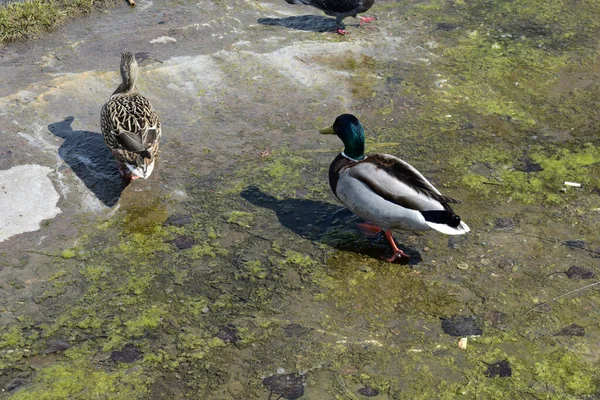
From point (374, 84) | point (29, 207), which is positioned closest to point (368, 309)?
point (29, 207)

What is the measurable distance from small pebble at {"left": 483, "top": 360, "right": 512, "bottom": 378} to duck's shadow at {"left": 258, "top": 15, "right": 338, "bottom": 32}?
5252 mm

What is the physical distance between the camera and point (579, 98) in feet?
23.6

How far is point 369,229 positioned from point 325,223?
1.10 ft

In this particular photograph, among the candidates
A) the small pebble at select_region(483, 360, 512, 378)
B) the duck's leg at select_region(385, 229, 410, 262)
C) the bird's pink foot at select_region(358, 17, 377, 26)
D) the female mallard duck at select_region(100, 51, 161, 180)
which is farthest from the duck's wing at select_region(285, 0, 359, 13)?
the small pebble at select_region(483, 360, 512, 378)

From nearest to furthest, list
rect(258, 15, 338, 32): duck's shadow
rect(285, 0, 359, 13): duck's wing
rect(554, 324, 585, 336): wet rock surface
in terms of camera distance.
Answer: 1. rect(554, 324, 585, 336): wet rock surface
2. rect(285, 0, 359, 13): duck's wing
3. rect(258, 15, 338, 32): duck's shadow

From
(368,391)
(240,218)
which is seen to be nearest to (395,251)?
(240,218)

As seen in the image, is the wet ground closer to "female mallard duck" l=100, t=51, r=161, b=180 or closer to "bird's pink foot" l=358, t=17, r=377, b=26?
"bird's pink foot" l=358, t=17, r=377, b=26

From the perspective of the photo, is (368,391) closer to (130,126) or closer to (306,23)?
(130,126)

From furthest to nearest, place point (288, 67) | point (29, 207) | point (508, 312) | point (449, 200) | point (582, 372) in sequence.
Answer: point (288, 67) < point (29, 207) < point (449, 200) < point (508, 312) < point (582, 372)

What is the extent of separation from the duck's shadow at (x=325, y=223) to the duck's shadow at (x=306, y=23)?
3.24m

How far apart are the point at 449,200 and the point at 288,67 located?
312 cm

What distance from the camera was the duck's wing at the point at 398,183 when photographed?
4935 millimetres

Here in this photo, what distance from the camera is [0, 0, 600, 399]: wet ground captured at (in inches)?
165

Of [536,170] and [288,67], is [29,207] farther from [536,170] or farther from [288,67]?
[536,170]
